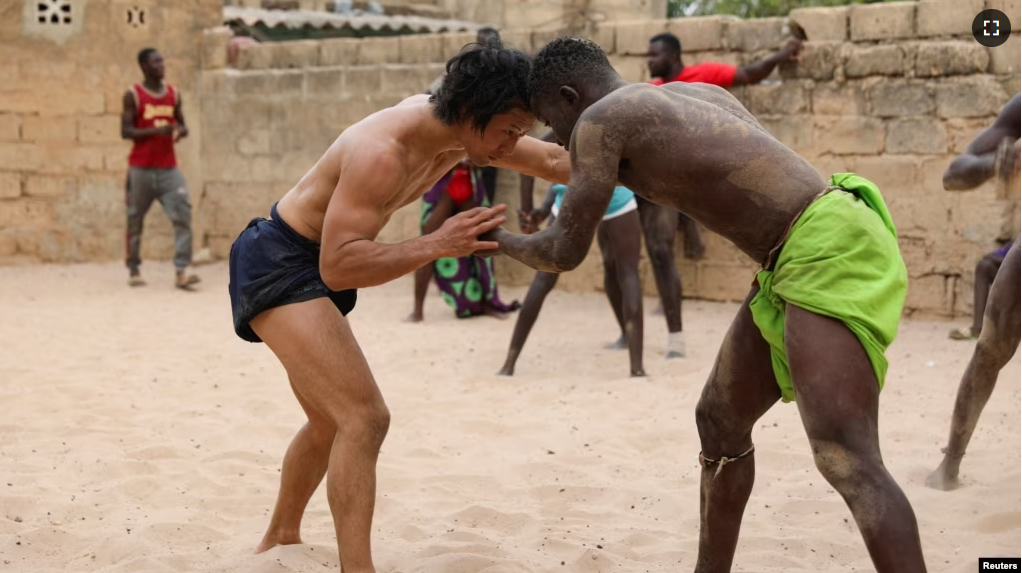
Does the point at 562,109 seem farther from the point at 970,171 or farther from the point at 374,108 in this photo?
the point at 374,108

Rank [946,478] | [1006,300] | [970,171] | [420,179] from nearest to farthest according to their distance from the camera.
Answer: [420,179] < [970,171] < [1006,300] < [946,478]

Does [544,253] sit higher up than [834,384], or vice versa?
[544,253]

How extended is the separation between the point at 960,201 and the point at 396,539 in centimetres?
504

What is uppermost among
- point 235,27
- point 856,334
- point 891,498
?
point 235,27

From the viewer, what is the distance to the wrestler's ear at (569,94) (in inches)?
118

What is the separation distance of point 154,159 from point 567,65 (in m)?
7.16

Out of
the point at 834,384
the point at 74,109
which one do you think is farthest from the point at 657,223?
the point at 74,109

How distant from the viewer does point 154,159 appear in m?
9.40

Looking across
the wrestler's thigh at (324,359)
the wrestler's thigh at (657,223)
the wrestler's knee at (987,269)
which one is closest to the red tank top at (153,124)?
the wrestler's thigh at (657,223)

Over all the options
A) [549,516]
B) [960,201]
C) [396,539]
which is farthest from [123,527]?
[960,201]

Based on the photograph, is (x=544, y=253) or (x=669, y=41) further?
(x=669, y=41)

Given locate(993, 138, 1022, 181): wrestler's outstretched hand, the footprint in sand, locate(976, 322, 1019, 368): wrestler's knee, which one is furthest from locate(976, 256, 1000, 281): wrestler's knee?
locate(993, 138, 1022, 181): wrestler's outstretched hand

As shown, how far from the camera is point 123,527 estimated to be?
3.96 meters

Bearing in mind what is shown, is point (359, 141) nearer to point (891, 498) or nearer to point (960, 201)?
point (891, 498)
